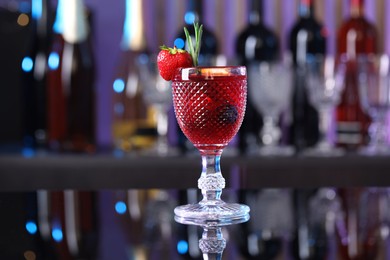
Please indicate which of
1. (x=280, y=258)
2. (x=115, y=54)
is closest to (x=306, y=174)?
(x=115, y=54)

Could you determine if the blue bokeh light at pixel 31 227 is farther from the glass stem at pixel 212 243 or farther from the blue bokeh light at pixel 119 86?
the blue bokeh light at pixel 119 86

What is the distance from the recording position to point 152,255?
2.07ft

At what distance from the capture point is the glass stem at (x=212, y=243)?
2.05ft

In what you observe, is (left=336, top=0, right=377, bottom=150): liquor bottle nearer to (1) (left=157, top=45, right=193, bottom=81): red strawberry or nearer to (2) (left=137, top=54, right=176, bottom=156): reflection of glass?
(2) (left=137, top=54, right=176, bottom=156): reflection of glass

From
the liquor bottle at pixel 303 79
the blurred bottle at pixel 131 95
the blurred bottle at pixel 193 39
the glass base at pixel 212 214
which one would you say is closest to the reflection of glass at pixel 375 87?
the liquor bottle at pixel 303 79

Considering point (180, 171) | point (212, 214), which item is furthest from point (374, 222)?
point (180, 171)

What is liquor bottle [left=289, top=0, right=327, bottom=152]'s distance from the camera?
5.55 feet

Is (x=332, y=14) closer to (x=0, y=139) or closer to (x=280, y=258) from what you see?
(x=0, y=139)

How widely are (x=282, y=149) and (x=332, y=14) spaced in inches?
16.4

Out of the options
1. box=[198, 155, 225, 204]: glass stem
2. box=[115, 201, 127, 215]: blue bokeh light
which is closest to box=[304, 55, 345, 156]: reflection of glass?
box=[115, 201, 127, 215]: blue bokeh light

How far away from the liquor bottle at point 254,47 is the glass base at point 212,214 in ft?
2.89

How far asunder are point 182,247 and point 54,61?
113cm

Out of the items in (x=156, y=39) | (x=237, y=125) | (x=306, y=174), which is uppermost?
(x=156, y=39)

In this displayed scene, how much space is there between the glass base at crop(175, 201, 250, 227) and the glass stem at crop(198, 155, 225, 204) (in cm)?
1
